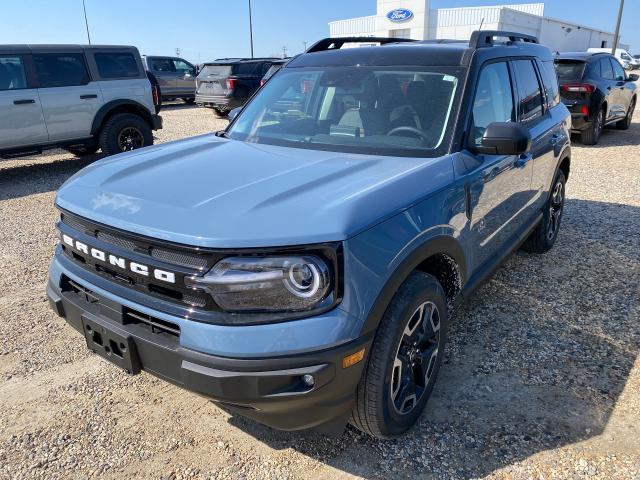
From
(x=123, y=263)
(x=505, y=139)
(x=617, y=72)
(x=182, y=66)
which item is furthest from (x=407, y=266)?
(x=182, y=66)

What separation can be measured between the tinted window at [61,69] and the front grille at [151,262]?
22.5 feet

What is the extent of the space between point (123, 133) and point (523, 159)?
7285 millimetres

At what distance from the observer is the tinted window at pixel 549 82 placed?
4430mm

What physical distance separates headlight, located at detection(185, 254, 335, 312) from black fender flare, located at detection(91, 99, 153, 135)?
7.61 meters

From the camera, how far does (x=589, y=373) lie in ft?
10.1

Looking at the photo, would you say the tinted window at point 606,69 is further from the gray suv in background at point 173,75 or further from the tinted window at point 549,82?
the gray suv in background at point 173,75

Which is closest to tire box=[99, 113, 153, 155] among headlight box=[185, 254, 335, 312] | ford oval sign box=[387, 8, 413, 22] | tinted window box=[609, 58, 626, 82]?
headlight box=[185, 254, 335, 312]

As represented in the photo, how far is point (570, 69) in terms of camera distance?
10086mm

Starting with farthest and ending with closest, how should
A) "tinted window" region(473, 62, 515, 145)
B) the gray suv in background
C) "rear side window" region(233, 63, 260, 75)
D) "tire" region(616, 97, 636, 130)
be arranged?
1. the gray suv in background
2. "rear side window" region(233, 63, 260, 75)
3. "tire" region(616, 97, 636, 130)
4. "tinted window" region(473, 62, 515, 145)

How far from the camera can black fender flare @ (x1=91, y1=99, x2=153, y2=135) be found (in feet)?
27.9

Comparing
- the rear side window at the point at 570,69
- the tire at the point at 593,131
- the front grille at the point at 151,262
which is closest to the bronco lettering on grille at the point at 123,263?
the front grille at the point at 151,262

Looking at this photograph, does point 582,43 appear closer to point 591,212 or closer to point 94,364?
point 591,212

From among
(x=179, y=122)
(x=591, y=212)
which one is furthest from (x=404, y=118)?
(x=179, y=122)

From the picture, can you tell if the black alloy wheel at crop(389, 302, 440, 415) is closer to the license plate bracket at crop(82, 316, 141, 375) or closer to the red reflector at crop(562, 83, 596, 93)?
the license plate bracket at crop(82, 316, 141, 375)
